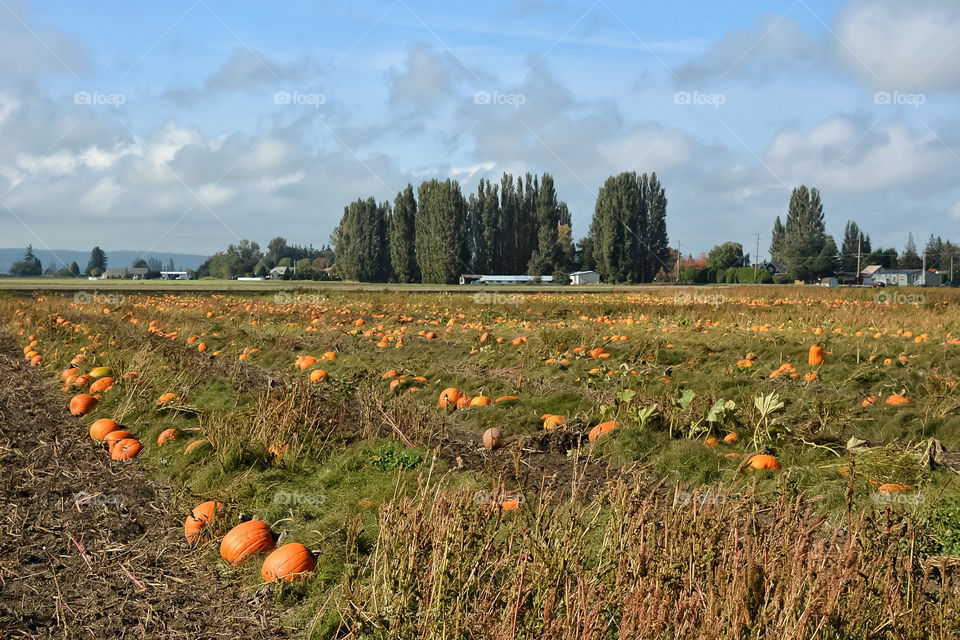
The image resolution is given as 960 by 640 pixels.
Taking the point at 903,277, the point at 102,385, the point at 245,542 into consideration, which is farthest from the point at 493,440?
the point at 903,277

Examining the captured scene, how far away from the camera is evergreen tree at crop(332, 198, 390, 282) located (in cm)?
7462

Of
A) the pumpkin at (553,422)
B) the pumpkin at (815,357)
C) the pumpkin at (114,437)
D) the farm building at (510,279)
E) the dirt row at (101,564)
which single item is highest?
the farm building at (510,279)

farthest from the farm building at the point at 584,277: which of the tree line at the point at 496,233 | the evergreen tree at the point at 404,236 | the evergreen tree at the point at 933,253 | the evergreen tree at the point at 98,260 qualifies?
the evergreen tree at the point at 98,260

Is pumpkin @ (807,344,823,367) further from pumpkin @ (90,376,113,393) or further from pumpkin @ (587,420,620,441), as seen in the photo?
pumpkin @ (90,376,113,393)

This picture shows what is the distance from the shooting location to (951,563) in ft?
10.7

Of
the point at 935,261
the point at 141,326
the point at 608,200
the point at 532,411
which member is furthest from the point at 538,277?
the point at 935,261

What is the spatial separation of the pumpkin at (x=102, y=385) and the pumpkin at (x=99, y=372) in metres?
0.40

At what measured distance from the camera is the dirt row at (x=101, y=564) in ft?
10.8

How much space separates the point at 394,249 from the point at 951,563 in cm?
7001

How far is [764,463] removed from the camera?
4.82 metres

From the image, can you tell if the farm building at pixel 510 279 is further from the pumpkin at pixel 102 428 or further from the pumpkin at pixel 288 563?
the pumpkin at pixel 288 563

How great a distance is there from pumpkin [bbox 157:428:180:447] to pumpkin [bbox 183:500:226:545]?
166 cm

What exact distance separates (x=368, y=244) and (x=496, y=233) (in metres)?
13.0

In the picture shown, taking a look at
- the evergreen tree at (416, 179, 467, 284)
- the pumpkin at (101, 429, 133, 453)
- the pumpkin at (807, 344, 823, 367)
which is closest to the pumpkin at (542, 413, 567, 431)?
the pumpkin at (101, 429, 133, 453)
